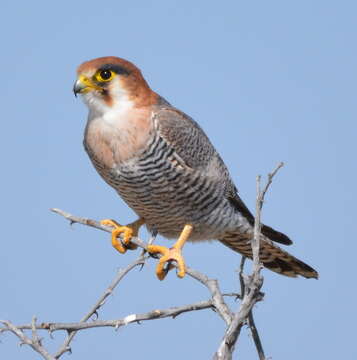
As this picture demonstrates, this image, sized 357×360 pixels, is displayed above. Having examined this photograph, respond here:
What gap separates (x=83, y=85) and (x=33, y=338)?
235 centimetres

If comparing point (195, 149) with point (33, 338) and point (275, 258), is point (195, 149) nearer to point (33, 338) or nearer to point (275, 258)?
point (275, 258)

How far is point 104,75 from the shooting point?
16.5ft

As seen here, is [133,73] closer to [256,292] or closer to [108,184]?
[108,184]

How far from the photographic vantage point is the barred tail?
5.93 metres

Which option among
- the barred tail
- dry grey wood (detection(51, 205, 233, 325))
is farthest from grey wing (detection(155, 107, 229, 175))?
dry grey wood (detection(51, 205, 233, 325))

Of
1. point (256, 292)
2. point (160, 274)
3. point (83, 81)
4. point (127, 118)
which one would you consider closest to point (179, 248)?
point (160, 274)

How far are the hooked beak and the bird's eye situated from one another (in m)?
0.07

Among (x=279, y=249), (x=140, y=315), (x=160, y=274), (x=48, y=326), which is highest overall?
(x=279, y=249)

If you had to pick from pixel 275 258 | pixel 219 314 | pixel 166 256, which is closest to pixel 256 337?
pixel 219 314

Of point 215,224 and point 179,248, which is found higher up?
point 215,224

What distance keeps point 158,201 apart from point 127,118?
0.69 meters

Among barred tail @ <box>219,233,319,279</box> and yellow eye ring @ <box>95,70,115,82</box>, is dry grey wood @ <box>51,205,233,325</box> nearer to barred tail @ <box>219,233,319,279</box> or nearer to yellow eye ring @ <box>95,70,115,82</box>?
yellow eye ring @ <box>95,70,115,82</box>

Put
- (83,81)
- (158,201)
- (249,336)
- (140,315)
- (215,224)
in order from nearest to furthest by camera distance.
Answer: (249,336) < (140,315) < (83,81) < (158,201) < (215,224)

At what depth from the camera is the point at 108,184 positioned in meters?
5.48
